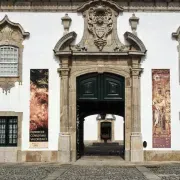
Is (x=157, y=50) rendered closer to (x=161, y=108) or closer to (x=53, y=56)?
(x=161, y=108)

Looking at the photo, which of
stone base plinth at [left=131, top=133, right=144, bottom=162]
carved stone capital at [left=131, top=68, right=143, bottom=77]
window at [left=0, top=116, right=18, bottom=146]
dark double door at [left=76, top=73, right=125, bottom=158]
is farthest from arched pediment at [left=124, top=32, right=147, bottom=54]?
window at [left=0, top=116, right=18, bottom=146]

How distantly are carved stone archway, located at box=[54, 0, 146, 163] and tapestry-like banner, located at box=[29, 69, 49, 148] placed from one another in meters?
0.66

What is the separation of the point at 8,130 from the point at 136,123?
16.7 ft

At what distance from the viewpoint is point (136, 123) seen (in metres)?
17.9

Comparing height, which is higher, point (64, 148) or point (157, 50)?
point (157, 50)

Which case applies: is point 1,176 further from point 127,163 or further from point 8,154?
point 127,163

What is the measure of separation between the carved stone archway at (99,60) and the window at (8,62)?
5.85 feet

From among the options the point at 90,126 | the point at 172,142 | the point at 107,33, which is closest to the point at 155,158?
the point at 172,142

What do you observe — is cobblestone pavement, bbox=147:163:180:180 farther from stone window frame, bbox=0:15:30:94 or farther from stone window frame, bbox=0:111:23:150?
stone window frame, bbox=0:15:30:94

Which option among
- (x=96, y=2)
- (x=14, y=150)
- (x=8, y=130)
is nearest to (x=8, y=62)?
(x=8, y=130)

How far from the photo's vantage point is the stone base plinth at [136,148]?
17703 mm

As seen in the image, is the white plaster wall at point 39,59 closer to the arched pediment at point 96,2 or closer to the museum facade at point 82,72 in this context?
the museum facade at point 82,72

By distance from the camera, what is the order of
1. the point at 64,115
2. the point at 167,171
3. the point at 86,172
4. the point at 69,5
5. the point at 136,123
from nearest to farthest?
the point at 86,172
the point at 167,171
the point at 136,123
the point at 64,115
the point at 69,5

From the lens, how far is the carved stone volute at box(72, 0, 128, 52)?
18.2 meters
